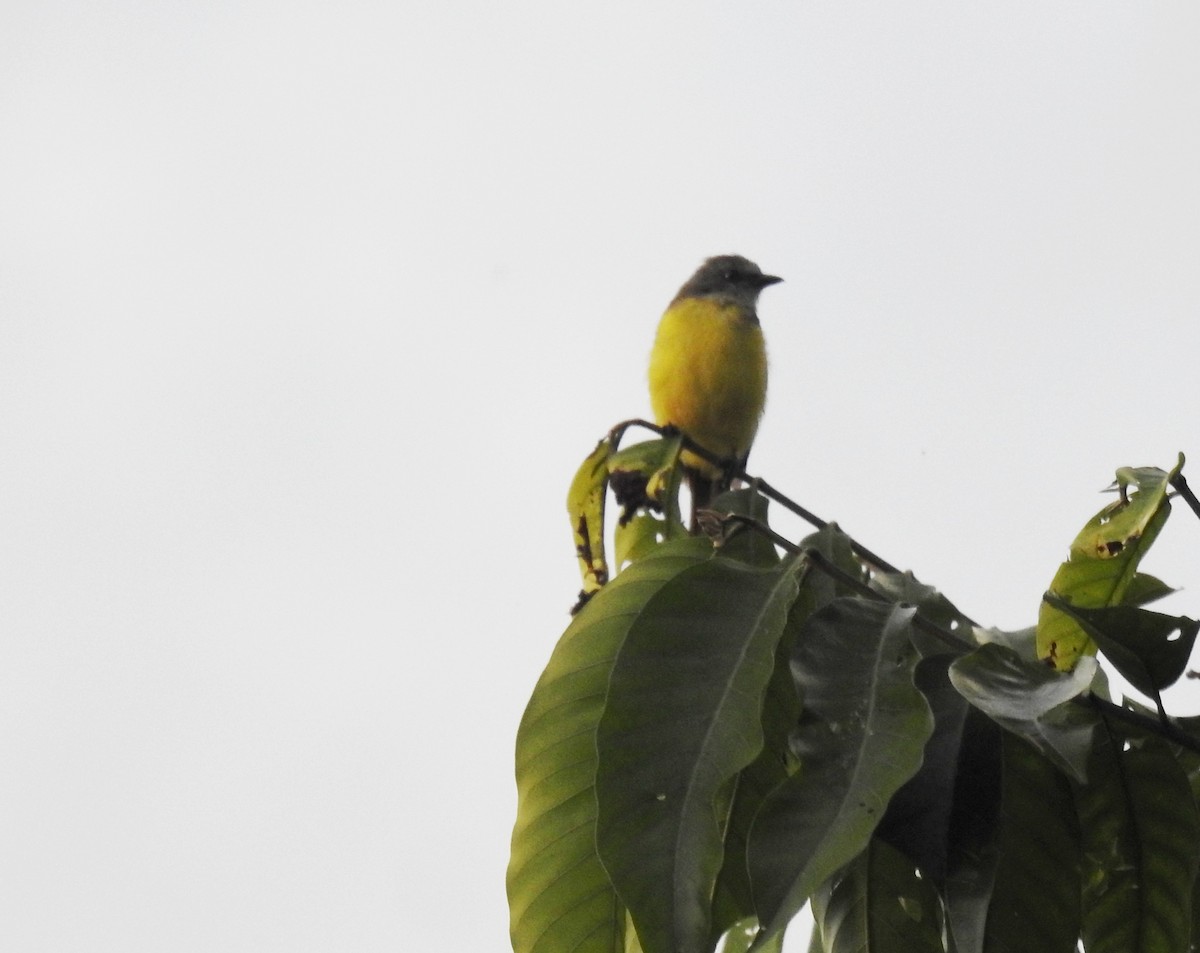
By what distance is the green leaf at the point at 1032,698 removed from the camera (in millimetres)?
1389

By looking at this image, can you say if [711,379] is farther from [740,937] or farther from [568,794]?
[568,794]

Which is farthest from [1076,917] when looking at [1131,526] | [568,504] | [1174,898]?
Answer: [568,504]

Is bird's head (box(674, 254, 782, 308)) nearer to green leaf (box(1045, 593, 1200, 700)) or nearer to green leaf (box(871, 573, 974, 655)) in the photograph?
green leaf (box(871, 573, 974, 655))

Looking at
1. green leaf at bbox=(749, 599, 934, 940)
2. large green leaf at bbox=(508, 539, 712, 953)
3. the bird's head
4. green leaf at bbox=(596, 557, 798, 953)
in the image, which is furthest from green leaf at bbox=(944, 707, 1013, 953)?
the bird's head

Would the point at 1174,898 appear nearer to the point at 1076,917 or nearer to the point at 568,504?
the point at 1076,917

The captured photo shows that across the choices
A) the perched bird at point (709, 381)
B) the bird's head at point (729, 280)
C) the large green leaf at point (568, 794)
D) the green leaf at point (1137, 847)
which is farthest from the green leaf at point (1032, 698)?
the bird's head at point (729, 280)

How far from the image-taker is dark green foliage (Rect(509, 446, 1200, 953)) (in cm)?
138

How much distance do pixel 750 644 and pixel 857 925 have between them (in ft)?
1.05

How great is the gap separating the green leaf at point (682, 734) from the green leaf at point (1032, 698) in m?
0.21

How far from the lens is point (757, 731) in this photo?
1.45 meters

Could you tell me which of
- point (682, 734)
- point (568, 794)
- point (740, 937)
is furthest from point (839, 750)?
point (740, 937)

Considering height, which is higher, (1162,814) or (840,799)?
(840,799)

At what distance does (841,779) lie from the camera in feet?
4.52

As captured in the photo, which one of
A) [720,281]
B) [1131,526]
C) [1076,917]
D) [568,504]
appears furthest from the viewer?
[720,281]
